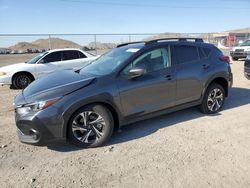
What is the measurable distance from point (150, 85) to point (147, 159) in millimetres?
1418

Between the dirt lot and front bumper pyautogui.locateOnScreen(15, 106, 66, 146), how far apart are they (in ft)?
0.92

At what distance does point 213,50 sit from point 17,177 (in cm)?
461

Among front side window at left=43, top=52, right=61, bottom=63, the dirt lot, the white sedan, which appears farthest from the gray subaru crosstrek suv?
front side window at left=43, top=52, right=61, bottom=63

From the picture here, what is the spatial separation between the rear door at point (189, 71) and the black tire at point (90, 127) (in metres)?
1.63

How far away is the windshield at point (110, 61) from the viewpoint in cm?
458

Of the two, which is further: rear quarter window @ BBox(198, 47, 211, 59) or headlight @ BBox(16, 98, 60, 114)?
rear quarter window @ BBox(198, 47, 211, 59)

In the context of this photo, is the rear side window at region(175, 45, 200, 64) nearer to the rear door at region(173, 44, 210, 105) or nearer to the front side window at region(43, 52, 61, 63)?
the rear door at region(173, 44, 210, 105)

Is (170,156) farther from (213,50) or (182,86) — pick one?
(213,50)

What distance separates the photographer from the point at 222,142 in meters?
4.20

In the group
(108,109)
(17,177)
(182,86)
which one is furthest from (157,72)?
(17,177)

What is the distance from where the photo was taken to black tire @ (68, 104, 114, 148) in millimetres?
4043

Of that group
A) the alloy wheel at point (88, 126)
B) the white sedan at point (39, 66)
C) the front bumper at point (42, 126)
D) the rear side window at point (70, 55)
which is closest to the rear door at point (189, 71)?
the alloy wheel at point (88, 126)

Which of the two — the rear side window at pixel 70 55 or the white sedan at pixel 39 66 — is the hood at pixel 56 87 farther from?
the rear side window at pixel 70 55

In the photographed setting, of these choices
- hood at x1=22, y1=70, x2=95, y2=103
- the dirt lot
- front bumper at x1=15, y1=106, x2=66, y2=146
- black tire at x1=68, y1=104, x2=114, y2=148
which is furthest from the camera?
black tire at x1=68, y1=104, x2=114, y2=148
